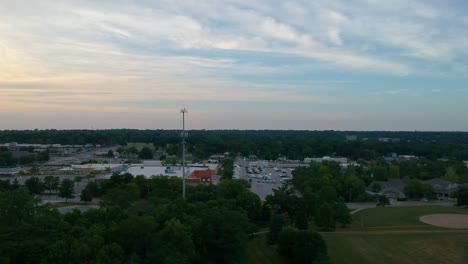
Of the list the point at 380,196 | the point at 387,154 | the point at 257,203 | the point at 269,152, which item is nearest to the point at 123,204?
the point at 257,203

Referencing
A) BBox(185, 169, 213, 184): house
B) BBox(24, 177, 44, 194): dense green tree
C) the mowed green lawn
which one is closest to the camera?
the mowed green lawn

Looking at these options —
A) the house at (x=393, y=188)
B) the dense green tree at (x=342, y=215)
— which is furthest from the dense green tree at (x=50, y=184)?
the house at (x=393, y=188)

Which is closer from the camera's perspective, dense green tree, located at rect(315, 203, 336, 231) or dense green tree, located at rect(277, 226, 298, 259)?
dense green tree, located at rect(277, 226, 298, 259)

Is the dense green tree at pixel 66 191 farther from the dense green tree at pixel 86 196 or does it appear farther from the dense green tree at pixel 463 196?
the dense green tree at pixel 463 196

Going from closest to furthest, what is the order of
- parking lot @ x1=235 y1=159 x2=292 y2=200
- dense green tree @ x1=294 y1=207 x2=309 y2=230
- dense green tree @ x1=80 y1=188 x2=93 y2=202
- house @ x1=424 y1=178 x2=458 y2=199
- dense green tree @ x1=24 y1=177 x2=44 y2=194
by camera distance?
dense green tree @ x1=294 y1=207 x2=309 y2=230 < dense green tree @ x1=80 y1=188 x2=93 y2=202 < dense green tree @ x1=24 y1=177 x2=44 y2=194 < house @ x1=424 y1=178 x2=458 y2=199 < parking lot @ x1=235 y1=159 x2=292 y2=200

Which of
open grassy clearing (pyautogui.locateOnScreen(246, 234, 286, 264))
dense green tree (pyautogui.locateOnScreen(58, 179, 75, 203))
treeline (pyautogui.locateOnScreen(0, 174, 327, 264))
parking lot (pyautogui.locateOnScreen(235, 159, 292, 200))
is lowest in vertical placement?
open grassy clearing (pyautogui.locateOnScreen(246, 234, 286, 264))

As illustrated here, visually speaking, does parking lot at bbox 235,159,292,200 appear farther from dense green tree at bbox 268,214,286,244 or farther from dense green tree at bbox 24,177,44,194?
dense green tree at bbox 24,177,44,194

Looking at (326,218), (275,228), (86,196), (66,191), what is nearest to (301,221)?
(326,218)

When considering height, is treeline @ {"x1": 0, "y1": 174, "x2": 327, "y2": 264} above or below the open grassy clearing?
above

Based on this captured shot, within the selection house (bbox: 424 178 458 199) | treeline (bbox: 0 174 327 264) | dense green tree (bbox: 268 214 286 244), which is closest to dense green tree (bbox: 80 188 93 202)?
treeline (bbox: 0 174 327 264)
